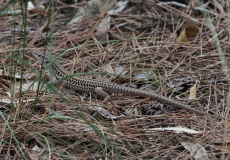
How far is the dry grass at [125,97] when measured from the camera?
3.95m

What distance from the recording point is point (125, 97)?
4.95m

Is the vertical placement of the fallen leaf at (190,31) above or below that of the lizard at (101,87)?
above

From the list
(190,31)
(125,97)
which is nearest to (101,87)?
(125,97)

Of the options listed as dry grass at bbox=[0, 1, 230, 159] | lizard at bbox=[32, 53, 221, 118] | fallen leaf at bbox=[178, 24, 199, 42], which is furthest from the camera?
fallen leaf at bbox=[178, 24, 199, 42]

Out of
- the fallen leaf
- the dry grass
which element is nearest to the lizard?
the dry grass

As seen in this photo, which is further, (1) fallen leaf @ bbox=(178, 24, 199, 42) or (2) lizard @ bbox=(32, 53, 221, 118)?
(1) fallen leaf @ bbox=(178, 24, 199, 42)

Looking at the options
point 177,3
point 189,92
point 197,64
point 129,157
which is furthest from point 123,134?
point 177,3

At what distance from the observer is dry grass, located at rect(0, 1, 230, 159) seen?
3.95 m

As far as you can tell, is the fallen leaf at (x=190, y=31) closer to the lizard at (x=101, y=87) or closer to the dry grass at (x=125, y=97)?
the dry grass at (x=125, y=97)

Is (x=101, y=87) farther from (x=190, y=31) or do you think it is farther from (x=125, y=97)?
(x=190, y=31)

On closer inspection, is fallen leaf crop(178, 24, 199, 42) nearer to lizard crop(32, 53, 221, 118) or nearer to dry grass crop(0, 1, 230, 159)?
dry grass crop(0, 1, 230, 159)

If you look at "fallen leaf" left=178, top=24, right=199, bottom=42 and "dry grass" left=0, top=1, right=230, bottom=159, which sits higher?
"fallen leaf" left=178, top=24, right=199, bottom=42

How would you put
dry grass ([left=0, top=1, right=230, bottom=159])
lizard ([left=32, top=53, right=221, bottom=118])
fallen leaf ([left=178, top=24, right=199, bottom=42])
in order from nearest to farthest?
dry grass ([left=0, top=1, right=230, bottom=159]) → lizard ([left=32, top=53, right=221, bottom=118]) → fallen leaf ([left=178, top=24, right=199, bottom=42])

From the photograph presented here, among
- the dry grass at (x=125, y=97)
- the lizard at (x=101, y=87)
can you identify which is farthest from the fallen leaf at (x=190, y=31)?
the lizard at (x=101, y=87)
